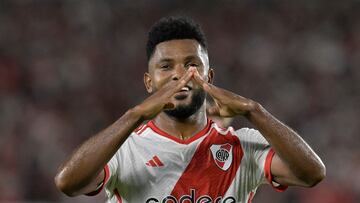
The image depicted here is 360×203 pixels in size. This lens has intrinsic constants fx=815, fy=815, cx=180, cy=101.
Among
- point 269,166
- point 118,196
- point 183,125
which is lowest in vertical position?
point 118,196

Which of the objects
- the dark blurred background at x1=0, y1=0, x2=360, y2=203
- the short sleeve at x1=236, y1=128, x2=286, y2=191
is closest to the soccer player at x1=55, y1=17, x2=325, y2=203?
the short sleeve at x1=236, y1=128, x2=286, y2=191

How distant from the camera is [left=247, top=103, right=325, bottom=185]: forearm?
11.9 feet

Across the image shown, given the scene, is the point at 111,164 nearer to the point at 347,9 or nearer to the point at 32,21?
the point at 32,21

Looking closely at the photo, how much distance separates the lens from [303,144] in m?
3.67

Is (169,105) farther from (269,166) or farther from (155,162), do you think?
(269,166)

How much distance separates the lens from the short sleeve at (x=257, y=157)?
3926 mm

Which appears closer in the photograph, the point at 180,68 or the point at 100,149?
the point at 100,149

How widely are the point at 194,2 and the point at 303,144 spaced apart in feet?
33.6

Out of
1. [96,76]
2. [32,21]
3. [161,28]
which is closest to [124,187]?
[161,28]

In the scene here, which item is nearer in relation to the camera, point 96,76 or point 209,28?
point 96,76

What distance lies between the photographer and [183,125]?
160 inches

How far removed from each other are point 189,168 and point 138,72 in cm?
821

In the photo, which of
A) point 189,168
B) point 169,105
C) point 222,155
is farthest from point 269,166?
point 169,105

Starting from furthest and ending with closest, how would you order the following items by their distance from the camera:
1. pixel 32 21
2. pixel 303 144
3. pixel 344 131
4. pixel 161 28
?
1. pixel 32 21
2. pixel 344 131
3. pixel 161 28
4. pixel 303 144
